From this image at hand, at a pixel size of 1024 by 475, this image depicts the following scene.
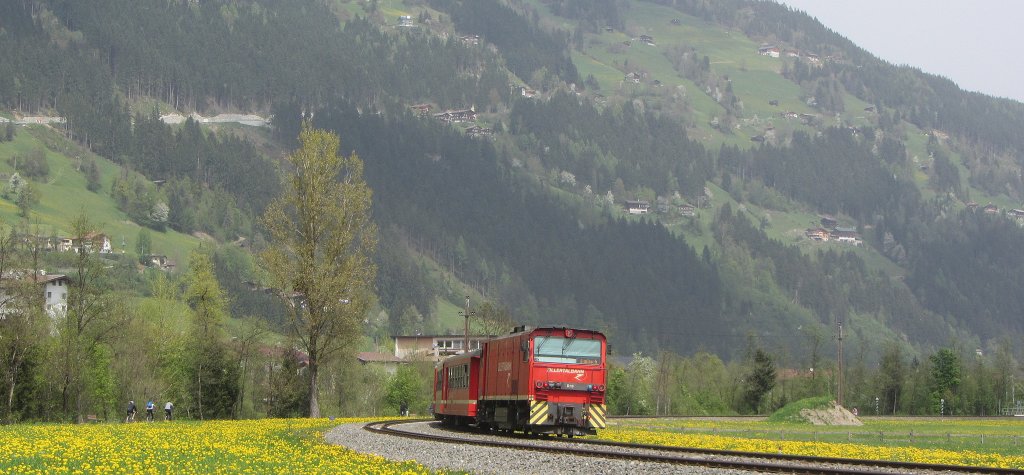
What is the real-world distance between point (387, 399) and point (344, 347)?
70.7 meters

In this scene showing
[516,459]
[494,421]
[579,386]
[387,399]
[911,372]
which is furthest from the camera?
[911,372]

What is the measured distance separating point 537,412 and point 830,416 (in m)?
59.2

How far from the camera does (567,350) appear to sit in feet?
173

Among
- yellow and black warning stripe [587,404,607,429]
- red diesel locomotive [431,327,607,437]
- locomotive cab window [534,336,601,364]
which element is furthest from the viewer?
Result: locomotive cab window [534,336,601,364]

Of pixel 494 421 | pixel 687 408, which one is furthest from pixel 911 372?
pixel 494 421

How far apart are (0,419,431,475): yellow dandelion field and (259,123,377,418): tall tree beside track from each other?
33.2 m

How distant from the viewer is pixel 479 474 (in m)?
32.2

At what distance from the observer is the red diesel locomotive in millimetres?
50875

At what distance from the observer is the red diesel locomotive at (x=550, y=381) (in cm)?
5088

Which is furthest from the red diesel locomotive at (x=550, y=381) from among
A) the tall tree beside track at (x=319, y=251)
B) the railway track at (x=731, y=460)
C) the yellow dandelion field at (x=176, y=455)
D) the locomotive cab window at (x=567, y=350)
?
the tall tree beside track at (x=319, y=251)

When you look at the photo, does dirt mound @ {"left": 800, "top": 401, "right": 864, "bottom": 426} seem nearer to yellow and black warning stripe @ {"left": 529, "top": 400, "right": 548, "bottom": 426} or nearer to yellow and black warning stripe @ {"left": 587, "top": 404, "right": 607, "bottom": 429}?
yellow and black warning stripe @ {"left": 587, "top": 404, "right": 607, "bottom": 429}

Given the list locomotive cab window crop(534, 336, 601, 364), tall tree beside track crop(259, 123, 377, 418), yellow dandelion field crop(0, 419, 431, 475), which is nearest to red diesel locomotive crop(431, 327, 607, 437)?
locomotive cab window crop(534, 336, 601, 364)

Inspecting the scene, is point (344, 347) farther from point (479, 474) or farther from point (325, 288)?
point (479, 474)

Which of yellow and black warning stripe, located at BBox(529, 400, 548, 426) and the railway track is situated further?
yellow and black warning stripe, located at BBox(529, 400, 548, 426)
